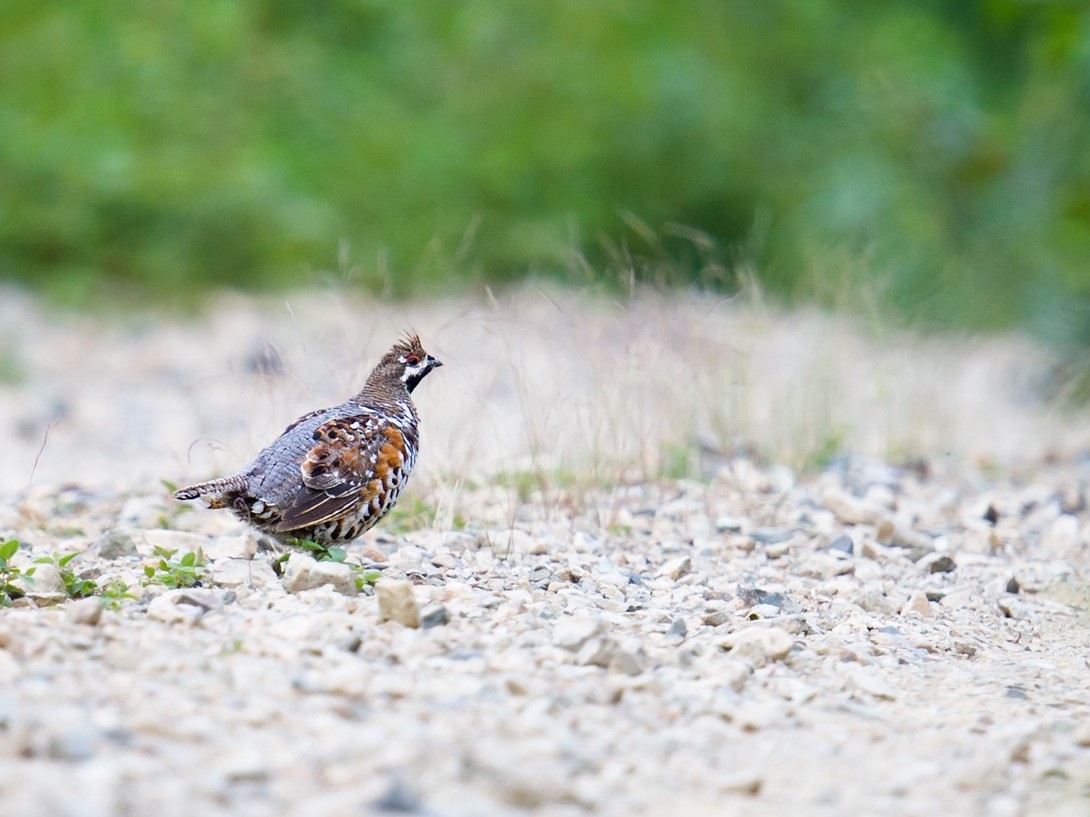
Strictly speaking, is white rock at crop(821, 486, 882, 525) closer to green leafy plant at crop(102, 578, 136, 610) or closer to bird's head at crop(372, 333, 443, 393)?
bird's head at crop(372, 333, 443, 393)

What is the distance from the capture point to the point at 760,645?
14.0ft

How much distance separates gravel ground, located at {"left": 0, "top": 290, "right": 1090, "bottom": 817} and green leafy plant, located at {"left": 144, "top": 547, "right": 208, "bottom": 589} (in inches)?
2.3

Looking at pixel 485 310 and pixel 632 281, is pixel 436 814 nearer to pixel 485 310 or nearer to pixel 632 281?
pixel 632 281

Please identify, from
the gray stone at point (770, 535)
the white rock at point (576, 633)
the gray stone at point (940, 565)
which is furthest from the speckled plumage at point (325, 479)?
the gray stone at point (940, 565)

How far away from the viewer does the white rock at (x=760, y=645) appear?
4.24 meters

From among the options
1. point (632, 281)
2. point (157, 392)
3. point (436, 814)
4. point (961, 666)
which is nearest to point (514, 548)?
point (632, 281)

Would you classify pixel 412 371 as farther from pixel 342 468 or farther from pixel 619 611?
pixel 619 611

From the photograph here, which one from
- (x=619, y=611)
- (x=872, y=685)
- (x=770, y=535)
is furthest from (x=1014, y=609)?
(x=619, y=611)

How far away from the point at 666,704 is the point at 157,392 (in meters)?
7.92

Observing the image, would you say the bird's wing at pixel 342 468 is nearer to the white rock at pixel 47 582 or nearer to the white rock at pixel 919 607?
the white rock at pixel 47 582

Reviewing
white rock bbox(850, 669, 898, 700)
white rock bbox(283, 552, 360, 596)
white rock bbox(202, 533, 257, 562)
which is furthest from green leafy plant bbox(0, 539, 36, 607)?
white rock bbox(850, 669, 898, 700)

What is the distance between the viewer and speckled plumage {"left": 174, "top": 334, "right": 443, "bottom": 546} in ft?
16.1

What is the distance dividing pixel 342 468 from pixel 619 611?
3.38 feet

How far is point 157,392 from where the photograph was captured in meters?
11.1
